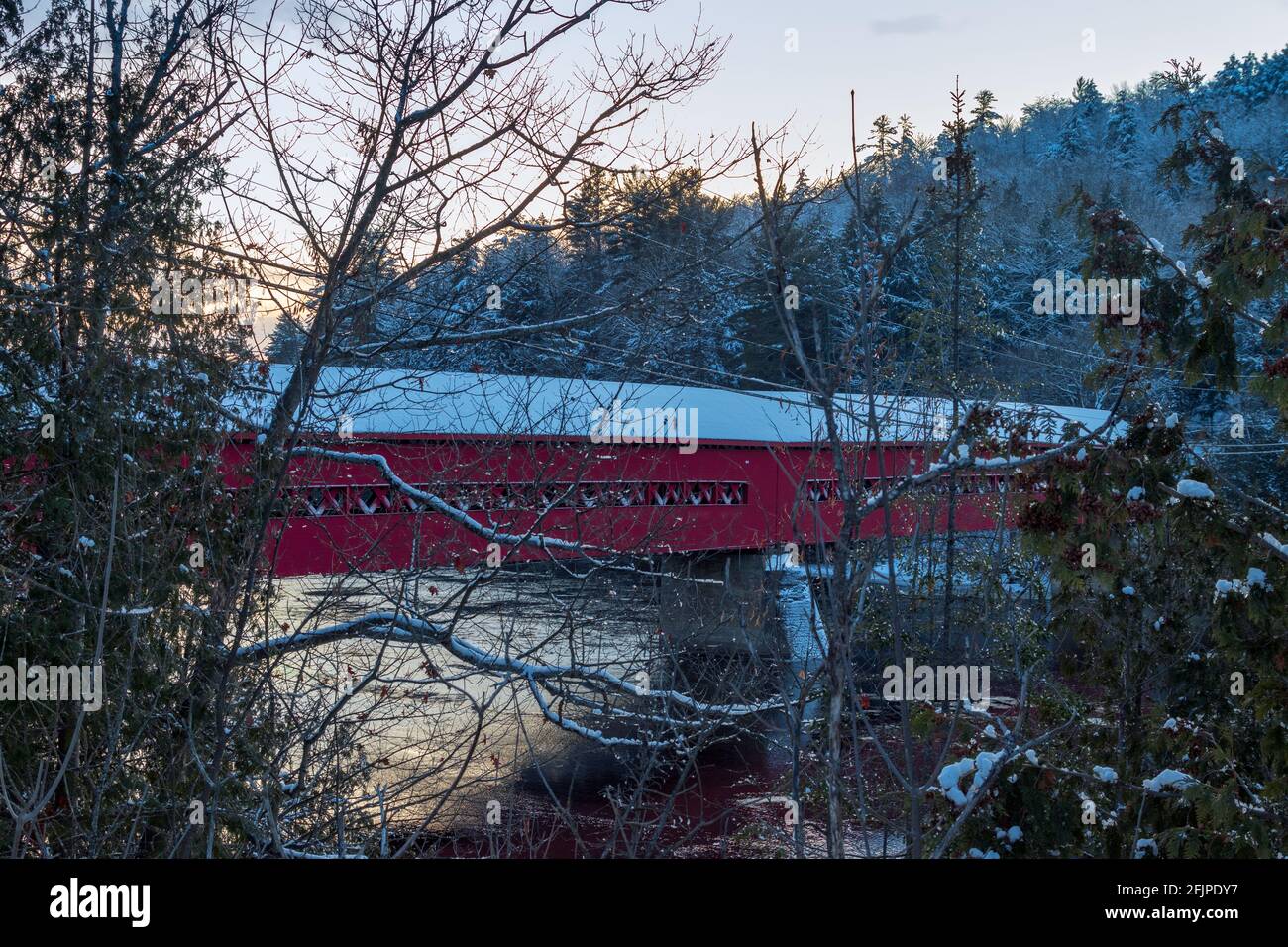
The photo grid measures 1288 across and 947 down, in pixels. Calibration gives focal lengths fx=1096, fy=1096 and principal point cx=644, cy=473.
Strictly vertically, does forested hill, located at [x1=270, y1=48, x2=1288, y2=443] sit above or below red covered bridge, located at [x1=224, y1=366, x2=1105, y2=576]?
above

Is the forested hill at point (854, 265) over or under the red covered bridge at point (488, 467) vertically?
over

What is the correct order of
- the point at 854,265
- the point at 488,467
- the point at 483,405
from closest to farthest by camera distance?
the point at 854,265 < the point at 483,405 < the point at 488,467

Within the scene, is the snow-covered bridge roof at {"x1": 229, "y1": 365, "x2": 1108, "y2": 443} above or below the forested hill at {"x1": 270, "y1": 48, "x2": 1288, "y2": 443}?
below

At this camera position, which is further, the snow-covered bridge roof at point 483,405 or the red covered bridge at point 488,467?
the red covered bridge at point 488,467

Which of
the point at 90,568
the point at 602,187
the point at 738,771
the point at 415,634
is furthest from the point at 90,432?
the point at 738,771

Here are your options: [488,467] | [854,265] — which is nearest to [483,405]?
[488,467]

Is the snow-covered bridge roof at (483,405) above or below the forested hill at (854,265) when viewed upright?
below

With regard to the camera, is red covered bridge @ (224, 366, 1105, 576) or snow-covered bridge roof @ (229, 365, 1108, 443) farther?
red covered bridge @ (224, 366, 1105, 576)

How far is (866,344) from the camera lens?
2.78 meters

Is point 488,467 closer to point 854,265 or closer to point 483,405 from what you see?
point 483,405

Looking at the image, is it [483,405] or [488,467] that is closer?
[483,405]
